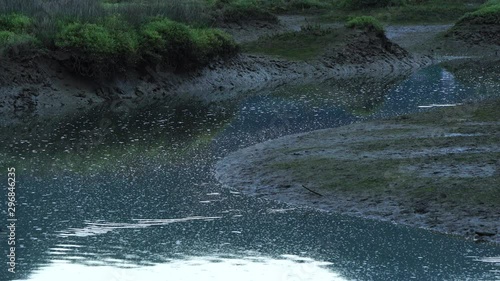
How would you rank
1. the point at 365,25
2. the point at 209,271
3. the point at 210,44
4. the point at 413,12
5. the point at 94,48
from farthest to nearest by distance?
the point at 413,12
the point at 365,25
the point at 210,44
the point at 94,48
the point at 209,271

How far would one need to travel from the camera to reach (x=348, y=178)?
1603 cm

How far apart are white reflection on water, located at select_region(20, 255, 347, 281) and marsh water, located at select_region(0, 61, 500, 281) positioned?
0.02m

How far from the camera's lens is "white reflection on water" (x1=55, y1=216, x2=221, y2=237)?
13.9 metres

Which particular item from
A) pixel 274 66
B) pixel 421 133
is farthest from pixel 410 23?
pixel 421 133

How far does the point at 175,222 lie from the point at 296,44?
2366cm

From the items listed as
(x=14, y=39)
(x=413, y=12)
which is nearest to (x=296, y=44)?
(x=14, y=39)

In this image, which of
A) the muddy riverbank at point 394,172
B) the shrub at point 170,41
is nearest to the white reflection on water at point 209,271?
the muddy riverbank at point 394,172

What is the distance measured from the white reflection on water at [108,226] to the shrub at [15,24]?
14.3 meters

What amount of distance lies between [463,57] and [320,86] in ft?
40.5

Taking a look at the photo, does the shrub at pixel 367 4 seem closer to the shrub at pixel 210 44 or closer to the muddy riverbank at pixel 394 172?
the shrub at pixel 210 44

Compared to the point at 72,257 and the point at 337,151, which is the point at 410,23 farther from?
the point at 72,257

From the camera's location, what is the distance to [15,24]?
2759 centimetres

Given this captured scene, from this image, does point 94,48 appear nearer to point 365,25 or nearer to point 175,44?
point 175,44

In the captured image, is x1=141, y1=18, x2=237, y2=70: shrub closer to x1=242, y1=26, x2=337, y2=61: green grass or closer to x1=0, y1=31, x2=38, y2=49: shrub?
x1=0, y1=31, x2=38, y2=49: shrub
